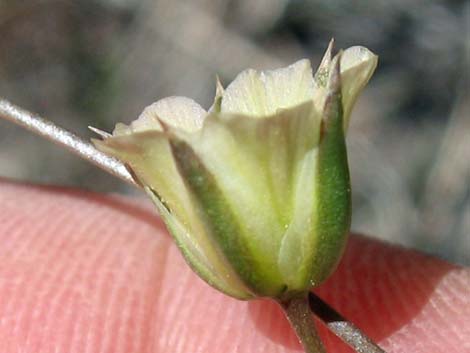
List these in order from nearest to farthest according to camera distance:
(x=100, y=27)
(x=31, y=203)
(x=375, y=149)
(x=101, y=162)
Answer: (x=101, y=162), (x=31, y=203), (x=375, y=149), (x=100, y=27)

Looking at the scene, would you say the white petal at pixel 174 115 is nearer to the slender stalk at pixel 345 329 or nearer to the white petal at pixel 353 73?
the white petal at pixel 353 73

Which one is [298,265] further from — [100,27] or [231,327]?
[100,27]

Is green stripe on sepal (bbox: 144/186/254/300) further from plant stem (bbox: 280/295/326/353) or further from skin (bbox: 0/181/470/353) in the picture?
skin (bbox: 0/181/470/353)

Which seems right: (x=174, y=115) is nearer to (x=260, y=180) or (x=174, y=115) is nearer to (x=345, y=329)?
(x=260, y=180)

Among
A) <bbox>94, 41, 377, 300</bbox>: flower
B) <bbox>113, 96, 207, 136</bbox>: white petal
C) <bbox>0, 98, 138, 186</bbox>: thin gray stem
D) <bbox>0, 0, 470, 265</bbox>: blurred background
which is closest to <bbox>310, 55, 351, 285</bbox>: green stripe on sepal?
<bbox>94, 41, 377, 300</bbox>: flower

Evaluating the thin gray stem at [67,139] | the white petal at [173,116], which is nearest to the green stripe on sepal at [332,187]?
the white petal at [173,116]

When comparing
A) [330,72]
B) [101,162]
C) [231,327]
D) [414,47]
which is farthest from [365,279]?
[414,47]
